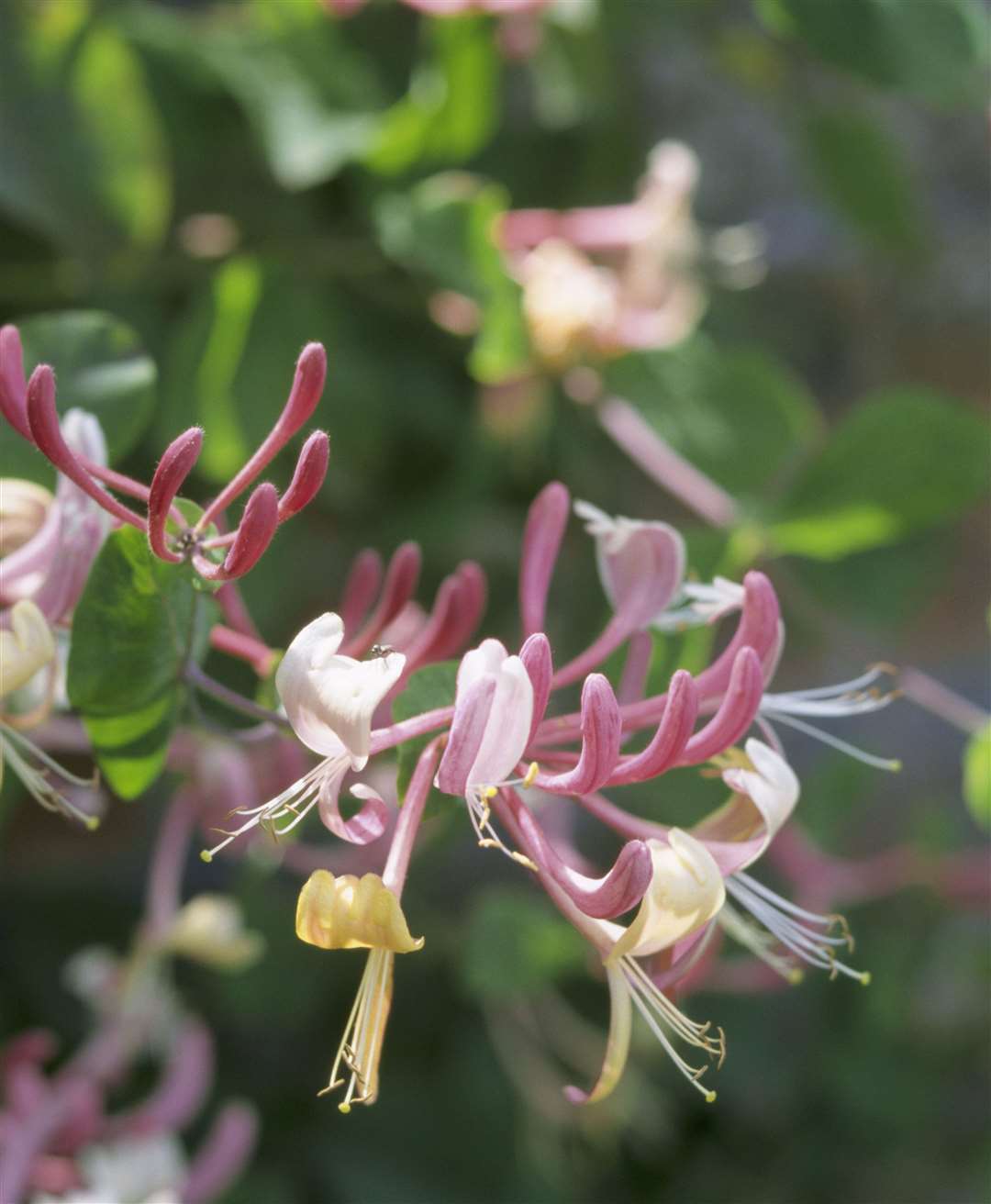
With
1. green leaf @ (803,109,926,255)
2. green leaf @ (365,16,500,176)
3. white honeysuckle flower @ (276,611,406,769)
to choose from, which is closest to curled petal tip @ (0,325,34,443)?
white honeysuckle flower @ (276,611,406,769)

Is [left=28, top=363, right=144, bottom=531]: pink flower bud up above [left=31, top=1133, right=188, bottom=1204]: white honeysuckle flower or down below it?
above

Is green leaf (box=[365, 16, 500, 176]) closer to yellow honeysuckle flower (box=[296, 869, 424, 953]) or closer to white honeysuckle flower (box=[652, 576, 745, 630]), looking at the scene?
white honeysuckle flower (box=[652, 576, 745, 630])

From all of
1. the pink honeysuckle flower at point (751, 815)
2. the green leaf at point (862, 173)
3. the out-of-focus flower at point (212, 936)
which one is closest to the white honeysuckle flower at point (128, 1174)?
the out-of-focus flower at point (212, 936)

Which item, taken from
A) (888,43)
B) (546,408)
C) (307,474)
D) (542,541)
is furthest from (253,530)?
(546,408)

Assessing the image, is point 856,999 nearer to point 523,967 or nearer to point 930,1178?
point 930,1178

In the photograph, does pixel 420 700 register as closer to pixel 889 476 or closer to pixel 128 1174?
pixel 128 1174

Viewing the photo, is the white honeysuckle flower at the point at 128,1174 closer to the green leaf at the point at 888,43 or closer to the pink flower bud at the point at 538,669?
the pink flower bud at the point at 538,669

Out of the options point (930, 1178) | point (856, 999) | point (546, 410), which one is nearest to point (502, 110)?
point (546, 410)

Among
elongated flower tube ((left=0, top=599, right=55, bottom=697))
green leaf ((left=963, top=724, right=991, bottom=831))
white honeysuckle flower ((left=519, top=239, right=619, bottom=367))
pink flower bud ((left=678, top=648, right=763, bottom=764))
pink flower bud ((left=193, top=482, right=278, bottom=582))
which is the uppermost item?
pink flower bud ((left=193, top=482, right=278, bottom=582))
